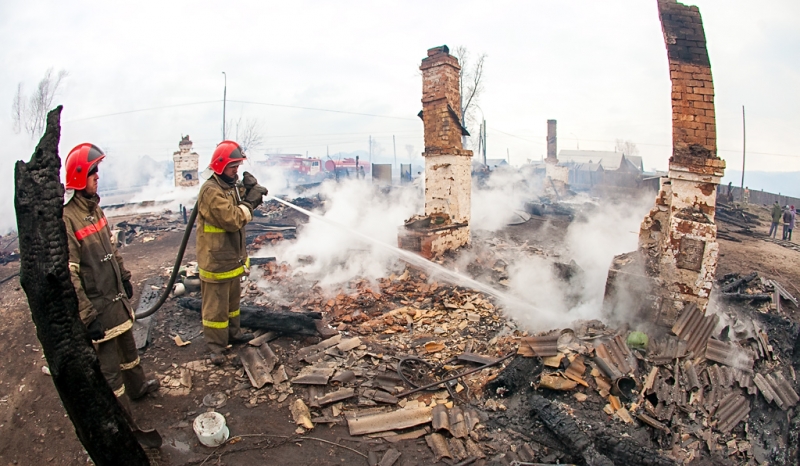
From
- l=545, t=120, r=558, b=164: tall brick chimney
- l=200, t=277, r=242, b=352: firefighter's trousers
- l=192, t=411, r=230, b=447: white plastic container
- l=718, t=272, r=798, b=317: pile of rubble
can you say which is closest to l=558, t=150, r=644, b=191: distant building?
l=545, t=120, r=558, b=164: tall brick chimney

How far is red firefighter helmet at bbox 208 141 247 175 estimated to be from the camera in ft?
14.7

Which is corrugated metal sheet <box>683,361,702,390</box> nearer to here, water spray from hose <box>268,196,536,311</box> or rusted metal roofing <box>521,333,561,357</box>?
rusted metal roofing <box>521,333,561,357</box>

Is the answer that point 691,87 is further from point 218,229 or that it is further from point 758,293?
point 218,229

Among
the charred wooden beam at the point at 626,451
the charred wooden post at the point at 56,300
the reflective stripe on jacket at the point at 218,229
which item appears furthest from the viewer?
the reflective stripe on jacket at the point at 218,229

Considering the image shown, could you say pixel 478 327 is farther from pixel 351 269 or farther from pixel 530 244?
pixel 530 244

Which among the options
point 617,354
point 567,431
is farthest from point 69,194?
point 617,354

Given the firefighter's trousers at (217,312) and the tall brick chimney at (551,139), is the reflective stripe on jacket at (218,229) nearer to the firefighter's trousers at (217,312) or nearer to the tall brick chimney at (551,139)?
the firefighter's trousers at (217,312)

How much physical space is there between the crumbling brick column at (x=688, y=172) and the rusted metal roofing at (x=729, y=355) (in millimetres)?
494

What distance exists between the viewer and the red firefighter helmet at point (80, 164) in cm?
324

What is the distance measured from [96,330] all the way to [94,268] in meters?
0.51

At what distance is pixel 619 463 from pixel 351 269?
5.85 meters

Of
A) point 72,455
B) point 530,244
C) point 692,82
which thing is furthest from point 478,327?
point 530,244

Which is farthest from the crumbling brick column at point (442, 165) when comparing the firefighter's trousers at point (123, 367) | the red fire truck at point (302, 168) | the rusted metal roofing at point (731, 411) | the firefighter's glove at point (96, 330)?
the red fire truck at point (302, 168)

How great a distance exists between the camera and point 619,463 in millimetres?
3416
